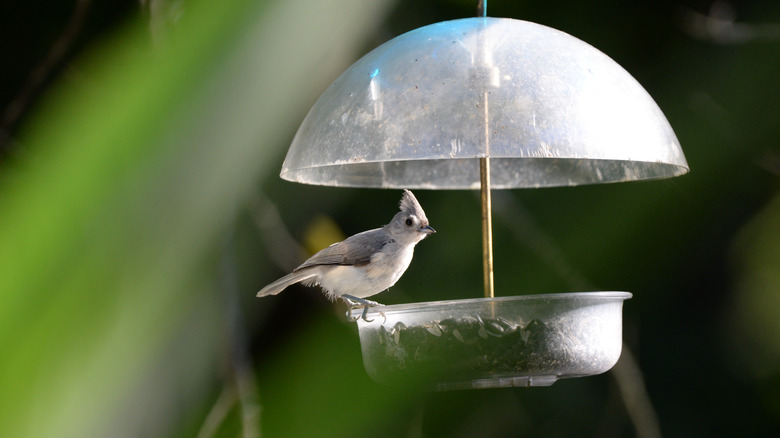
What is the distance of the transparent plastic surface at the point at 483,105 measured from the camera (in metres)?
1.52

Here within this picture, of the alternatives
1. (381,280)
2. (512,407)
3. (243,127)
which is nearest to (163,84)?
(243,127)

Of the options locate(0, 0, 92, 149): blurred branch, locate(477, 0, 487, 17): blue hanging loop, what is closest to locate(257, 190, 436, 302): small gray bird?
locate(477, 0, 487, 17): blue hanging loop

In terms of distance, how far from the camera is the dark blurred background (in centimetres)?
347

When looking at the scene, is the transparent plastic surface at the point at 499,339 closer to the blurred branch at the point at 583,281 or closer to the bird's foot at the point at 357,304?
the bird's foot at the point at 357,304

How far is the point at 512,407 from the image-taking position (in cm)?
370

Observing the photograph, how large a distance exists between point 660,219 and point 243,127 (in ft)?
10.3

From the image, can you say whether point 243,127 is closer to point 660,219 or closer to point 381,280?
point 381,280

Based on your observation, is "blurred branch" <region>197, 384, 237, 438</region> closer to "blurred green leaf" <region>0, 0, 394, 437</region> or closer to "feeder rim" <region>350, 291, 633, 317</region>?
"feeder rim" <region>350, 291, 633, 317</region>

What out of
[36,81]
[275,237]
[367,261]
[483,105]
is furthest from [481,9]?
[275,237]

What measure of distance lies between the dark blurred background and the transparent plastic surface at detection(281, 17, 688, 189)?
171 centimetres

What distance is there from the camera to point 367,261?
223 cm

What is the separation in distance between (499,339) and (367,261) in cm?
66

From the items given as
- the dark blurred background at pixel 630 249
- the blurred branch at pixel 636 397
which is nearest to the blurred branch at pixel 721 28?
the dark blurred background at pixel 630 249

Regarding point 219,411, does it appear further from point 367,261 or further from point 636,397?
point 636,397
